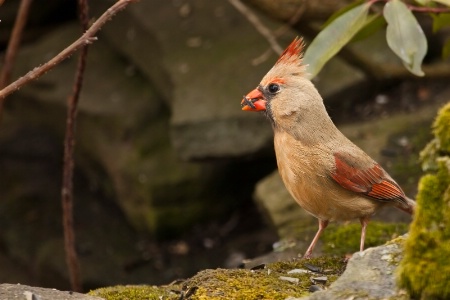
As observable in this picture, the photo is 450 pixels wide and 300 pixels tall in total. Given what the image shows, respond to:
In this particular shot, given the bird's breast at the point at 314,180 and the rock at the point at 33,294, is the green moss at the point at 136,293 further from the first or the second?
the bird's breast at the point at 314,180

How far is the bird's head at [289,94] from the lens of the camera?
4.16 m

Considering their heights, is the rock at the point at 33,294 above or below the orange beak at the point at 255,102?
below

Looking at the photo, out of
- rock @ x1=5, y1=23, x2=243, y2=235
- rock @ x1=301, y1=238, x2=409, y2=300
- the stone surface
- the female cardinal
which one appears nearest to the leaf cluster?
the female cardinal

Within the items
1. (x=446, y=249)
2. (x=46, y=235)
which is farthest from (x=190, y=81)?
(x=446, y=249)

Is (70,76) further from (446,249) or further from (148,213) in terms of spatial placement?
(446,249)

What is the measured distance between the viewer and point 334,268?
3.76m

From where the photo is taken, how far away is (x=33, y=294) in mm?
3100

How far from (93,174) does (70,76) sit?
2.91ft

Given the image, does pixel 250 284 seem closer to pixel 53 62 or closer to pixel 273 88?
pixel 53 62

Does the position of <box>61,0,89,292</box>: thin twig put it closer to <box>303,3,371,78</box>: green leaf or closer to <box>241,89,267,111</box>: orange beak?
<box>241,89,267,111</box>: orange beak

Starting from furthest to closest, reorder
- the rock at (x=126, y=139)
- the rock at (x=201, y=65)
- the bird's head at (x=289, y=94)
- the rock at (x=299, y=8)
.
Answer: the rock at (x=126, y=139)
the rock at (x=201, y=65)
the rock at (x=299, y=8)
the bird's head at (x=289, y=94)

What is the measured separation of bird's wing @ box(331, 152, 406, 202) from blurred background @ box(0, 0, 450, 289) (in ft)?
5.28

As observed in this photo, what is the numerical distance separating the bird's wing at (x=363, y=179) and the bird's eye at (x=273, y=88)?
0.42 metres

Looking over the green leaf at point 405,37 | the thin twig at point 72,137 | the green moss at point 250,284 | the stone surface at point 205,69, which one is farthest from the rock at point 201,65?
the green moss at point 250,284
